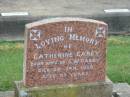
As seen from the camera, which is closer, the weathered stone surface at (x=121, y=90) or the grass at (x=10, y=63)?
Answer: the weathered stone surface at (x=121, y=90)

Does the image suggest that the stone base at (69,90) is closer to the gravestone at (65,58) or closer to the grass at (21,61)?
the gravestone at (65,58)

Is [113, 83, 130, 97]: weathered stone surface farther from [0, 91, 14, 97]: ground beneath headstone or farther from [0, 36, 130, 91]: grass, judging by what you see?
[0, 91, 14, 97]: ground beneath headstone

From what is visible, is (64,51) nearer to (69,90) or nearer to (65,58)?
(65,58)

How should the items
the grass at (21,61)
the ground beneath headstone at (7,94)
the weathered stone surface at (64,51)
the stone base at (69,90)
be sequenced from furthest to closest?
the grass at (21,61) → the ground beneath headstone at (7,94) → the stone base at (69,90) → the weathered stone surface at (64,51)

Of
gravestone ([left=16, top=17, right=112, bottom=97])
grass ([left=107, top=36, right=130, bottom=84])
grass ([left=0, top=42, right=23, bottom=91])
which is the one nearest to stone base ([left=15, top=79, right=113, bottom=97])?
gravestone ([left=16, top=17, right=112, bottom=97])

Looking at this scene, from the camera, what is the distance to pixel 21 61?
10.1 meters

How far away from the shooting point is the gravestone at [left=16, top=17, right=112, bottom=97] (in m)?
7.13

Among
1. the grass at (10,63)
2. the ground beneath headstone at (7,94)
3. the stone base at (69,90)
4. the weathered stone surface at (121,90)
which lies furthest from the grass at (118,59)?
the ground beneath headstone at (7,94)

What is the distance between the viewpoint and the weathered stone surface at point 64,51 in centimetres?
712

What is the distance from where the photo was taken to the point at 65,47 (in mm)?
7254

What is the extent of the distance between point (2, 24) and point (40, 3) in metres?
4.58

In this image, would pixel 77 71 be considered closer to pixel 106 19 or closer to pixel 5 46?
pixel 5 46

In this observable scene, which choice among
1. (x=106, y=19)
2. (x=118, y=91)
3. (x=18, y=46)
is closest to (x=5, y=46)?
(x=18, y=46)

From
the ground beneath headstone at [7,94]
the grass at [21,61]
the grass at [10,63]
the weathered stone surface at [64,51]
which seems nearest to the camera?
the weathered stone surface at [64,51]
